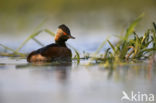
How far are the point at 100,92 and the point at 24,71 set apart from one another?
57.2 inches

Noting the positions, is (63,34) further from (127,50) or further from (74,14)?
(74,14)

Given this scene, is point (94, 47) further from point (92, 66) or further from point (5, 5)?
point (5, 5)

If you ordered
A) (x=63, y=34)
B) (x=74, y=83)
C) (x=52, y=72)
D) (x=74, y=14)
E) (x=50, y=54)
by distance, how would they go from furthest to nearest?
(x=74, y=14), (x=63, y=34), (x=50, y=54), (x=52, y=72), (x=74, y=83)

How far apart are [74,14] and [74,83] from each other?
26.4 ft

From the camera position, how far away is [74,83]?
3.33 m

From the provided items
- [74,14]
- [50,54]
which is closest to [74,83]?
[50,54]

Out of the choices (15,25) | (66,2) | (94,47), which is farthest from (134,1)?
(94,47)

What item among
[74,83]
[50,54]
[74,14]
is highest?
[74,14]

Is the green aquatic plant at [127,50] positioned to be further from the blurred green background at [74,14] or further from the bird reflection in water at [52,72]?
the blurred green background at [74,14]

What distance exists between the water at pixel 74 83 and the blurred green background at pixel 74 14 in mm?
5522

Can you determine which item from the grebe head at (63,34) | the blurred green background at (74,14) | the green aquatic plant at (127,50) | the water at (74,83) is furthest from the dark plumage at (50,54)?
the blurred green background at (74,14)

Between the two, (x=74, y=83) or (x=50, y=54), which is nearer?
(x=74, y=83)

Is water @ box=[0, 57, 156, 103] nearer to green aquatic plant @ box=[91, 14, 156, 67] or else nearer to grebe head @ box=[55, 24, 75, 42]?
green aquatic plant @ box=[91, 14, 156, 67]

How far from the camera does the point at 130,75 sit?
367 cm
